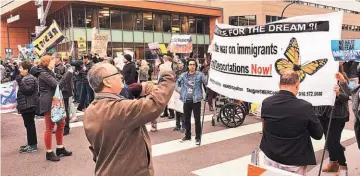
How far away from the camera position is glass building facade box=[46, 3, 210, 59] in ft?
93.7

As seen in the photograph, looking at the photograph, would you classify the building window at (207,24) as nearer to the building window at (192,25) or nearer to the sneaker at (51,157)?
the building window at (192,25)

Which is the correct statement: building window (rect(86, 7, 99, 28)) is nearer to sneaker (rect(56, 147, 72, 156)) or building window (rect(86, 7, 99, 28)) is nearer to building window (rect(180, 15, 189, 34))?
building window (rect(180, 15, 189, 34))

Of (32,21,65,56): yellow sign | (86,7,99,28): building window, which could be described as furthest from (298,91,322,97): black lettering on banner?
(86,7,99,28): building window

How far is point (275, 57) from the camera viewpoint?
5.54 m

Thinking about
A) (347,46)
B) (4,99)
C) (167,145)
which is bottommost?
(167,145)

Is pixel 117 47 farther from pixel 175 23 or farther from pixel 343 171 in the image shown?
pixel 343 171

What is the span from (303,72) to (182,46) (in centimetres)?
1064

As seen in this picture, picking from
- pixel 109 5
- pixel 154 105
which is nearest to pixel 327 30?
pixel 154 105

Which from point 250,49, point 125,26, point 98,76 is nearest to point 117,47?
point 125,26

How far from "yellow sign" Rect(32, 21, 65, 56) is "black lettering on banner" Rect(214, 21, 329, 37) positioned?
5.17 meters

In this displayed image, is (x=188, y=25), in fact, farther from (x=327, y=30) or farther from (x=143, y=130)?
(x=143, y=130)

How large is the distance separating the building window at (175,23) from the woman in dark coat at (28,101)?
28.7 m

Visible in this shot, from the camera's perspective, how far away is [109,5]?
29812 millimetres

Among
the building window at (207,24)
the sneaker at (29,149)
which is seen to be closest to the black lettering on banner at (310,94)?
the sneaker at (29,149)
